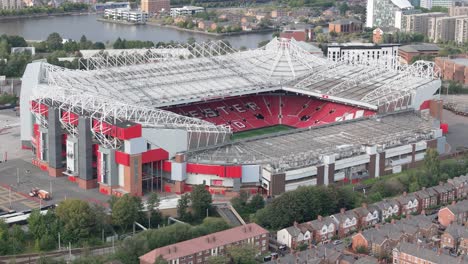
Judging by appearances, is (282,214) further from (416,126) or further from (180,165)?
(416,126)

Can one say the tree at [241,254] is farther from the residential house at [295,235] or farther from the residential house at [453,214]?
the residential house at [453,214]

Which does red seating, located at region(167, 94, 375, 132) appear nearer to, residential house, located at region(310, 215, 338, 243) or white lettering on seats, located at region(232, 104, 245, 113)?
white lettering on seats, located at region(232, 104, 245, 113)

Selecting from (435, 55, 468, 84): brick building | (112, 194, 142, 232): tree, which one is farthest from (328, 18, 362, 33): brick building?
(112, 194, 142, 232): tree

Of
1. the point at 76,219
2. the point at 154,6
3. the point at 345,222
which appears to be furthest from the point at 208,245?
the point at 154,6

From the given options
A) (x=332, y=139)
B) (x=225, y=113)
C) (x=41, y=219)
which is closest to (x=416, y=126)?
(x=332, y=139)

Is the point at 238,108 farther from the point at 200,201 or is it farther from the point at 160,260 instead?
the point at 160,260
